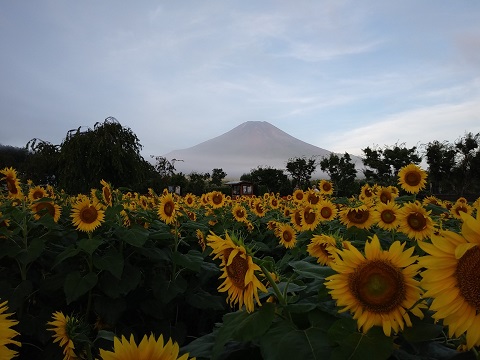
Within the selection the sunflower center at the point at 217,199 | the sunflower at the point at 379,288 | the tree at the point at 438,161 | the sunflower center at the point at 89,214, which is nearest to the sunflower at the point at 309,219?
the sunflower center at the point at 89,214

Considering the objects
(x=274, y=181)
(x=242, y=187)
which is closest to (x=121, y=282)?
(x=242, y=187)

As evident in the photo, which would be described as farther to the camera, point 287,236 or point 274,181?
point 274,181

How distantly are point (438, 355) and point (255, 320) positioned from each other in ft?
1.75

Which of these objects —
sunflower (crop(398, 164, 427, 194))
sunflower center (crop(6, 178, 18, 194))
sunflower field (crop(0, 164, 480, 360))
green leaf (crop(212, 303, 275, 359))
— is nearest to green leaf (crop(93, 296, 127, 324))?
sunflower field (crop(0, 164, 480, 360))

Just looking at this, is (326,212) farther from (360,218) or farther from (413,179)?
(413,179)

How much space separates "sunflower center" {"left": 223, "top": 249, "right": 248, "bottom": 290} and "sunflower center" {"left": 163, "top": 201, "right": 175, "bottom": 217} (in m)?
2.59

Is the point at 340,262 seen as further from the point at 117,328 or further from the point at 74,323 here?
the point at 117,328

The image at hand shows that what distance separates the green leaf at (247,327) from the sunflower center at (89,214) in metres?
2.25

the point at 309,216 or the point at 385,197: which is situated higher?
the point at 385,197

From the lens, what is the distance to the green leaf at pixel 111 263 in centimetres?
277

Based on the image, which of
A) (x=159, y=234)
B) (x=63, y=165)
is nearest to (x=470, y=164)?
(x=63, y=165)

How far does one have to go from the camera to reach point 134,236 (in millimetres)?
2896

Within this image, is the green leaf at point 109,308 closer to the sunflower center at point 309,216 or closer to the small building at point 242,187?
the sunflower center at point 309,216

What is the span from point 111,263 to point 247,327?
1968 mm
